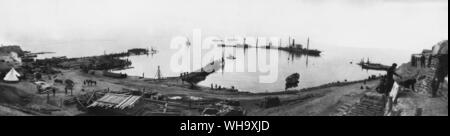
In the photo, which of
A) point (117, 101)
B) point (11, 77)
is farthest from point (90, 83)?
point (117, 101)

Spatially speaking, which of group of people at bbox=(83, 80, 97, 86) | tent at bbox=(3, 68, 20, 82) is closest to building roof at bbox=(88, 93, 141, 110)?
group of people at bbox=(83, 80, 97, 86)

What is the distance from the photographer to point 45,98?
24.9 meters

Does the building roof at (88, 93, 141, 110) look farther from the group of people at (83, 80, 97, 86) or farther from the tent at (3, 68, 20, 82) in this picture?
the tent at (3, 68, 20, 82)

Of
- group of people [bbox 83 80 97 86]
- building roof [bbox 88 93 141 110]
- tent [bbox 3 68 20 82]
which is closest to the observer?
building roof [bbox 88 93 141 110]

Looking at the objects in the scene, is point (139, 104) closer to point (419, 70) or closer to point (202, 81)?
point (419, 70)

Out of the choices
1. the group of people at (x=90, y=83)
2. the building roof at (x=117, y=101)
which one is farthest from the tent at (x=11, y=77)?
the building roof at (x=117, y=101)

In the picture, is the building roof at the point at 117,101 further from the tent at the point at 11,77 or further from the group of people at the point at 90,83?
the tent at the point at 11,77

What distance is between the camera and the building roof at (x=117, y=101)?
22047 millimetres

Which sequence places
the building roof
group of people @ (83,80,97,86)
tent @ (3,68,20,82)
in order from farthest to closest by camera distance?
group of people @ (83,80,97,86) < tent @ (3,68,20,82) < the building roof

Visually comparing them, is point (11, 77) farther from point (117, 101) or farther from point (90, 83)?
point (117, 101)

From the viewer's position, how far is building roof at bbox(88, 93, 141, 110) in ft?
72.3
